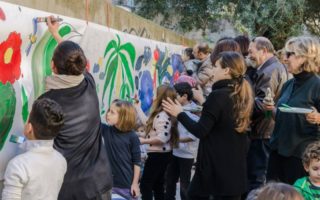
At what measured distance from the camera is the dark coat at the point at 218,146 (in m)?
3.91

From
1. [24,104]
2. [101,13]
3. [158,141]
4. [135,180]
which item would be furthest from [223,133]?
[101,13]

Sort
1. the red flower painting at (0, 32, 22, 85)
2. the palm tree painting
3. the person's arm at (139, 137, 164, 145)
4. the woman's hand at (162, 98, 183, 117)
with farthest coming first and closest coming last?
the palm tree painting → the person's arm at (139, 137, 164, 145) → the woman's hand at (162, 98, 183, 117) → the red flower painting at (0, 32, 22, 85)

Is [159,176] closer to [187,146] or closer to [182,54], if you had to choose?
[187,146]

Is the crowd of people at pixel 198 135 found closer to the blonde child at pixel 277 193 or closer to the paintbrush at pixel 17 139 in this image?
the blonde child at pixel 277 193

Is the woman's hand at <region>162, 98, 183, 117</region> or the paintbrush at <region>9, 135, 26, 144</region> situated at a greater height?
the woman's hand at <region>162, 98, 183, 117</region>

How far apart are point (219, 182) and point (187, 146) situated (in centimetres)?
208

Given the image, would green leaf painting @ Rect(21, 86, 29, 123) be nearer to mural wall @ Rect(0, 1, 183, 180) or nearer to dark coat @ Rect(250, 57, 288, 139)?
mural wall @ Rect(0, 1, 183, 180)

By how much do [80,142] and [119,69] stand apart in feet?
9.60

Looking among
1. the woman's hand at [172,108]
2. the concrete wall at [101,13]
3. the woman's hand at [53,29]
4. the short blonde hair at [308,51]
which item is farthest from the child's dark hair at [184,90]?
the woman's hand at [53,29]

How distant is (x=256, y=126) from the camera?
17.2 ft

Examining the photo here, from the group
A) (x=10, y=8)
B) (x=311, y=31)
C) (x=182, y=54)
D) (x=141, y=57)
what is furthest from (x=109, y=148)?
(x=311, y=31)

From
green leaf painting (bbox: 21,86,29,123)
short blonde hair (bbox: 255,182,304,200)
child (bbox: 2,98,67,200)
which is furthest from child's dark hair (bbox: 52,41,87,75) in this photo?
short blonde hair (bbox: 255,182,304,200)

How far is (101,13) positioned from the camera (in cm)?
609

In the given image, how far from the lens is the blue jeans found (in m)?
5.29
